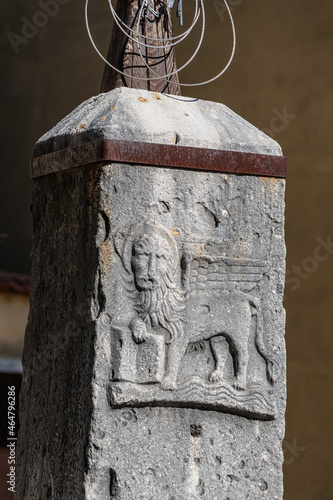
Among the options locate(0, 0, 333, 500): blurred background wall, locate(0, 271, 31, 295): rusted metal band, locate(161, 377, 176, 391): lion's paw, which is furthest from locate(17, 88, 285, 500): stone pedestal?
locate(0, 271, 31, 295): rusted metal band

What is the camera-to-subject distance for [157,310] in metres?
3.13

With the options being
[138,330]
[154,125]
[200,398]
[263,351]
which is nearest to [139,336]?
[138,330]

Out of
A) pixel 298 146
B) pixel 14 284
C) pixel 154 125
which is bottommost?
pixel 14 284

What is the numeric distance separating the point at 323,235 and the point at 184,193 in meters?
2.69

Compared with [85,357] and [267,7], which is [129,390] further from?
[267,7]

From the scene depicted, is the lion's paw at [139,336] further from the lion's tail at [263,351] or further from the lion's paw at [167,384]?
the lion's tail at [263,351]

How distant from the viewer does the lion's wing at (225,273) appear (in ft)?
10.5

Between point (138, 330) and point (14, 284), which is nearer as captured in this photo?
point (138, 330)

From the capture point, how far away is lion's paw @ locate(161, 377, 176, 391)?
3123 mm

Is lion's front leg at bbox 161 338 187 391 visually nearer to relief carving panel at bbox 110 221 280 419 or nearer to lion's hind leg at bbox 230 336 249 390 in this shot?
relief carving panel at bbox 110 221 280 419

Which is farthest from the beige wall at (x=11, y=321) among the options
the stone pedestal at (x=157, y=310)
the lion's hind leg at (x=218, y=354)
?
the lion's hind leg at (x=218, y=354)

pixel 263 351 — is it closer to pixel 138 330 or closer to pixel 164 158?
pixel 138 330

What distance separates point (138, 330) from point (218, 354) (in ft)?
0.94

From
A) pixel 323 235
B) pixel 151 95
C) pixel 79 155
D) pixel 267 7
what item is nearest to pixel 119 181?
pixel 79 155
